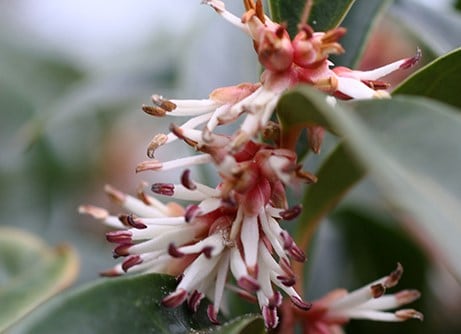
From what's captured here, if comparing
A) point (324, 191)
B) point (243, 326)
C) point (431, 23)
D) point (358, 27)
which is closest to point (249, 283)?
point (243, 326)

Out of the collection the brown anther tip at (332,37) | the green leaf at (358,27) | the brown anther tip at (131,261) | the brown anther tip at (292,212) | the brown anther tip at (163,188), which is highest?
the brown anther tip at (332,37)

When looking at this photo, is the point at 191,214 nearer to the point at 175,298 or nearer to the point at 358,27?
the point at 175,298

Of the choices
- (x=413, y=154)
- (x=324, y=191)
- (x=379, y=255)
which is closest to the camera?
(x=413, y=154)

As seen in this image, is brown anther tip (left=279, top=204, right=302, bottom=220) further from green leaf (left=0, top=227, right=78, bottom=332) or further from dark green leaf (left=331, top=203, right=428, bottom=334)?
A: dark green leaf (left=331, top=203, right=428, bottom=334)

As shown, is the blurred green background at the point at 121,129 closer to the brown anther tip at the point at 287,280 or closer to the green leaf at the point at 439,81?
the green leaf at the point at 439,81

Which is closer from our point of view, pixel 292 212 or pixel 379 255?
pixel 292 212

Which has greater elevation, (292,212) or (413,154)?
(413,154)

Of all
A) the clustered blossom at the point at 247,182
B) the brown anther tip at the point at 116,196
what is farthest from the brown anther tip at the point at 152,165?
the brown anther tip at the point at 116,196
